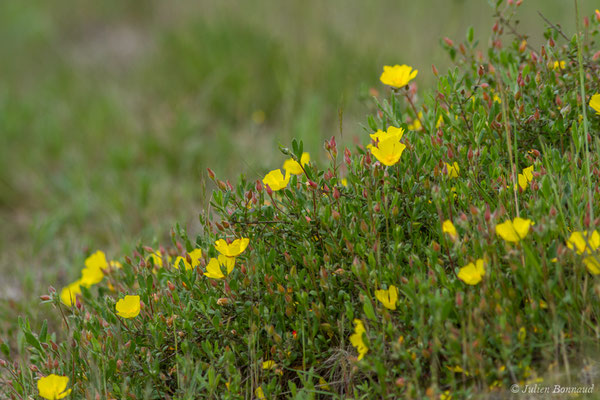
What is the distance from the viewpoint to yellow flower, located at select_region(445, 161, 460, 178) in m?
2.02

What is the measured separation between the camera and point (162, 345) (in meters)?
2.03

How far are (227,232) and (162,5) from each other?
20.7 ft

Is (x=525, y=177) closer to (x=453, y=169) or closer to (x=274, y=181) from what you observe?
(x=453, y=169)

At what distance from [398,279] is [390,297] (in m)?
0.10

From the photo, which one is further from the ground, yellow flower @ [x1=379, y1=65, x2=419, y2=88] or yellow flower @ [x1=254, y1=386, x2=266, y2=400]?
yellow flower @ [x1=379, y1=65, x2=419, y2=88]

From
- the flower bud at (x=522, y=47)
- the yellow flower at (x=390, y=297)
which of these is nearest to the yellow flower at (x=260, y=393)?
the yellow flower at (x=390, y=297)

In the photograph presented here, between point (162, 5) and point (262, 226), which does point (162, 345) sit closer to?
point (262, 226)

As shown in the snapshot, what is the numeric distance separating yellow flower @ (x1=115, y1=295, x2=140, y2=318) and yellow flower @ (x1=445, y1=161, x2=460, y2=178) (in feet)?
3.77

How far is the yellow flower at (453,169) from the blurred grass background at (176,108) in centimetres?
132

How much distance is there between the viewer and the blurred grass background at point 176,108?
12.2 ft

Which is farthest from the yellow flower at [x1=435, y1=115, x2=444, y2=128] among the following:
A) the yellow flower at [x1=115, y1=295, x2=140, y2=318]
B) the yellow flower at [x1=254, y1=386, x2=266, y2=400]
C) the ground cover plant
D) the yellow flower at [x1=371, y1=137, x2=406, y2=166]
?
the yellow flower at [x1=115, y1=295, x2=140, y2=318]

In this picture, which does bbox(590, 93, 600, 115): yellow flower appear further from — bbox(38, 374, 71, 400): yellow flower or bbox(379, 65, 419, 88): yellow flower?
bbox(38, 374, 71, 400): yellow flower

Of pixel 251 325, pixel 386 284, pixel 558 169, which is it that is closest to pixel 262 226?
pixel 251 325

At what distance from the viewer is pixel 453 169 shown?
6.68 feet
